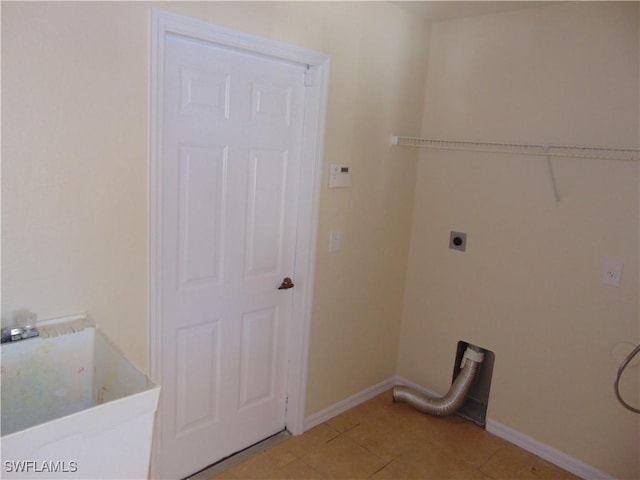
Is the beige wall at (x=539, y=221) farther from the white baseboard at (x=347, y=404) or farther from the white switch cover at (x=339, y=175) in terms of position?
the white switch cover at (x=339, y=175)

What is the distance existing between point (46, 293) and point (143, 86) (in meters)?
0.79

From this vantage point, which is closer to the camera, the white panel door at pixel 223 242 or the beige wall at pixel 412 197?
the beige wall at pixel 412 197

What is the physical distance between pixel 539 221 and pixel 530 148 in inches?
15.2

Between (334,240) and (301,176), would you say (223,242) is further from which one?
(334,240)

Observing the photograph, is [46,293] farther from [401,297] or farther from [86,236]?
[401,297]

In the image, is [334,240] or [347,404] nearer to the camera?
[334,240]

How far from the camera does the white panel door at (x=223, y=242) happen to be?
6.45ft

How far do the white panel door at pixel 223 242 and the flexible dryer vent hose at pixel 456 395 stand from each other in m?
0.95

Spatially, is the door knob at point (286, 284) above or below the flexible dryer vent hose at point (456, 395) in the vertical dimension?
above

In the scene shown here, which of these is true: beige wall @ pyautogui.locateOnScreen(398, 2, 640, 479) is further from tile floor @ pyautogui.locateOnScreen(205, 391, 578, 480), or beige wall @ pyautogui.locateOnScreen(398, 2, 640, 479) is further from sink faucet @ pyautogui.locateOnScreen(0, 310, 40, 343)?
sink faucet @ pyautogui.locateOnScreen(0, 310, 40, 343)

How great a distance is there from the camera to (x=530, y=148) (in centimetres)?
254

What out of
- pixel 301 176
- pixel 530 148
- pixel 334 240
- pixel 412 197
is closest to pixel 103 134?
pixel 301 176

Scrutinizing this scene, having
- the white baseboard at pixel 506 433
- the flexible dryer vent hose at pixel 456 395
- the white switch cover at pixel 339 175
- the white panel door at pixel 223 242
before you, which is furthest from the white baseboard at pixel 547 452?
A: the white switch cover at pixel 339 175

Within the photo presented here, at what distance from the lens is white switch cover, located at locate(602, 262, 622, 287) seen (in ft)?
7.56
